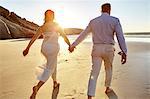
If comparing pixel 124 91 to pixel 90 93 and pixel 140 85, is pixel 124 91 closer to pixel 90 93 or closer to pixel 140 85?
pixel 140 85

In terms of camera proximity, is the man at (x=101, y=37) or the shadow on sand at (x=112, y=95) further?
the shadow on sand at (x=112, y=95)

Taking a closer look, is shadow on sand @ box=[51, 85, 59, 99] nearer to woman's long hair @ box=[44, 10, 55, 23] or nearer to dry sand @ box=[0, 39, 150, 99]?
dry sand @ box=[0, 39, 150, 99]

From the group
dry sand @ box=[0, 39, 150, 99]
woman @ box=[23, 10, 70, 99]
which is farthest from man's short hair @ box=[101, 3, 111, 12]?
dry sand @ box=[0, 39, 150, 99]

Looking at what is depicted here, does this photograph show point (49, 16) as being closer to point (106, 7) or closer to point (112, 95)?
point (106, 7)

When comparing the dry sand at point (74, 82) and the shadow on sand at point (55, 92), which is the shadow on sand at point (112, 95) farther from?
the shadow on sand at point (55, 92)

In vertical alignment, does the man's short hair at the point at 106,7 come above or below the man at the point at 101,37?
above

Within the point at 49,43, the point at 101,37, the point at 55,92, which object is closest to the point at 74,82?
the point at 55,92

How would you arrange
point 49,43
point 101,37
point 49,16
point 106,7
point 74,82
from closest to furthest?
point 101,37
point 106,7
point 49,43
point 49,16
point 74,82

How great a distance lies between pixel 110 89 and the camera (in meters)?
8.09

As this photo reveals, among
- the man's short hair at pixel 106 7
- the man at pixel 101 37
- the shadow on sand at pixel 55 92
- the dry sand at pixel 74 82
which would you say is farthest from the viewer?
the dry sand at pixel 74 82

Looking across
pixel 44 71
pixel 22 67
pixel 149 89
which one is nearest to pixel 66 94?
pixel 44 71

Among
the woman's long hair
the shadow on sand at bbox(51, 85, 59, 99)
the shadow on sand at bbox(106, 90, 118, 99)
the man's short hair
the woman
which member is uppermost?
the man's short hair

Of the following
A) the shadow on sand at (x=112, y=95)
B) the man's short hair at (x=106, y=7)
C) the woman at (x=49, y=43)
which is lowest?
the shadow on sand at (x=112, y=95)

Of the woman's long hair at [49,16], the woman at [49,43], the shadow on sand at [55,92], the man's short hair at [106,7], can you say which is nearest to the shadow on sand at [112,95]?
the shadow on sand at [55,92]
